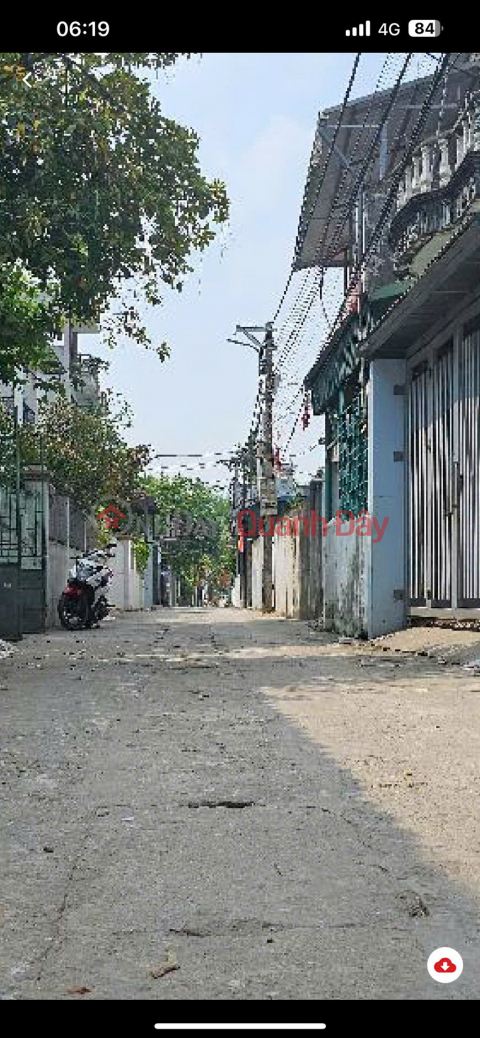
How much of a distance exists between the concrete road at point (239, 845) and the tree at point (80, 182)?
221 inches

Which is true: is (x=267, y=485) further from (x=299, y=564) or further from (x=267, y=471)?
(x=299, y=564)

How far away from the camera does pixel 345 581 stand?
55.2ft

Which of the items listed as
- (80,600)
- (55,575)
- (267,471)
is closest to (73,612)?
(80,600)

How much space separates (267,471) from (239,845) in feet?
104

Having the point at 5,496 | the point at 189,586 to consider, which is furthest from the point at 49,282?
the point at 189,586

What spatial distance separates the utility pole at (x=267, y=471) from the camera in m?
35.1

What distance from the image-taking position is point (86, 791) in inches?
189

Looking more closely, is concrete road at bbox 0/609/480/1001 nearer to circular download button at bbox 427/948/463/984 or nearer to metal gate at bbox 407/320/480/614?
circular download button at bbox 427/948/463/984

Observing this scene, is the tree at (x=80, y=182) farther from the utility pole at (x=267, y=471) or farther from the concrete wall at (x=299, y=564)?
the utility pole at (x=267, y=471)
